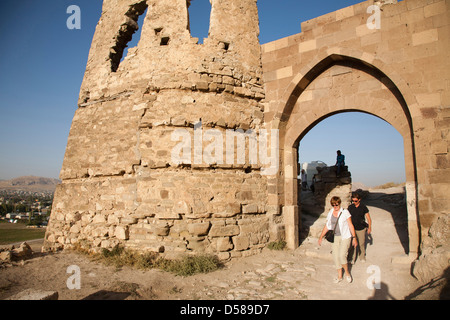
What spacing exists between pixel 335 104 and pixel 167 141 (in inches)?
155

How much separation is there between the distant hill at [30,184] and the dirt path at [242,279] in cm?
12513

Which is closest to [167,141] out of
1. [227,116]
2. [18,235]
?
[227,116]

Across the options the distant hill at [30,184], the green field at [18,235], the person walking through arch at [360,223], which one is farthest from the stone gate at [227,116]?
the distant hill at [30,184]

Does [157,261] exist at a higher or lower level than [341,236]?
lower

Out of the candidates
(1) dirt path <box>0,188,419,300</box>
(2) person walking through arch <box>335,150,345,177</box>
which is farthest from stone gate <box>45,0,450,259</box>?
(2) person walking through arch <box>335,150,345,177</box>

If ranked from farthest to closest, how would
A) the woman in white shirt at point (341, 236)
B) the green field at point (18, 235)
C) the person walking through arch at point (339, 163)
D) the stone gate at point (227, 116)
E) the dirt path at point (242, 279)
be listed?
the green field at point (18, 235) < the person walking through arch at point (339, 163) < the stone gate at point (227, 116) < the woman in white shirt at point (341, 236) < the dirt path at point (242, 279)

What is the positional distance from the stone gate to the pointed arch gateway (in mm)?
26

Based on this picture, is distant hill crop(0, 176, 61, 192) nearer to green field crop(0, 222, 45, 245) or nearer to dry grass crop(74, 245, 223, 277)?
green field crop(0, 222, 45, 245)

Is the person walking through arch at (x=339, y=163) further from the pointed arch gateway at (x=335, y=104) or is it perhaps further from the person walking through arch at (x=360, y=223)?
the person walking through arch at (x=360, y=223)

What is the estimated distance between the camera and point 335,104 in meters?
6.36

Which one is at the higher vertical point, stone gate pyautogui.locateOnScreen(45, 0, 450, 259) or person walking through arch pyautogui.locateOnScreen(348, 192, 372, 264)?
stone gate pyautogui.locateOnScreen(45, 0, 450, 259)

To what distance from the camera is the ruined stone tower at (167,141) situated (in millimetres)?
5750

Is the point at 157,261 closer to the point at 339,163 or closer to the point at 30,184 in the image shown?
the point at 339,163

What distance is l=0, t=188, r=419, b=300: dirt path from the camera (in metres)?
4.06
